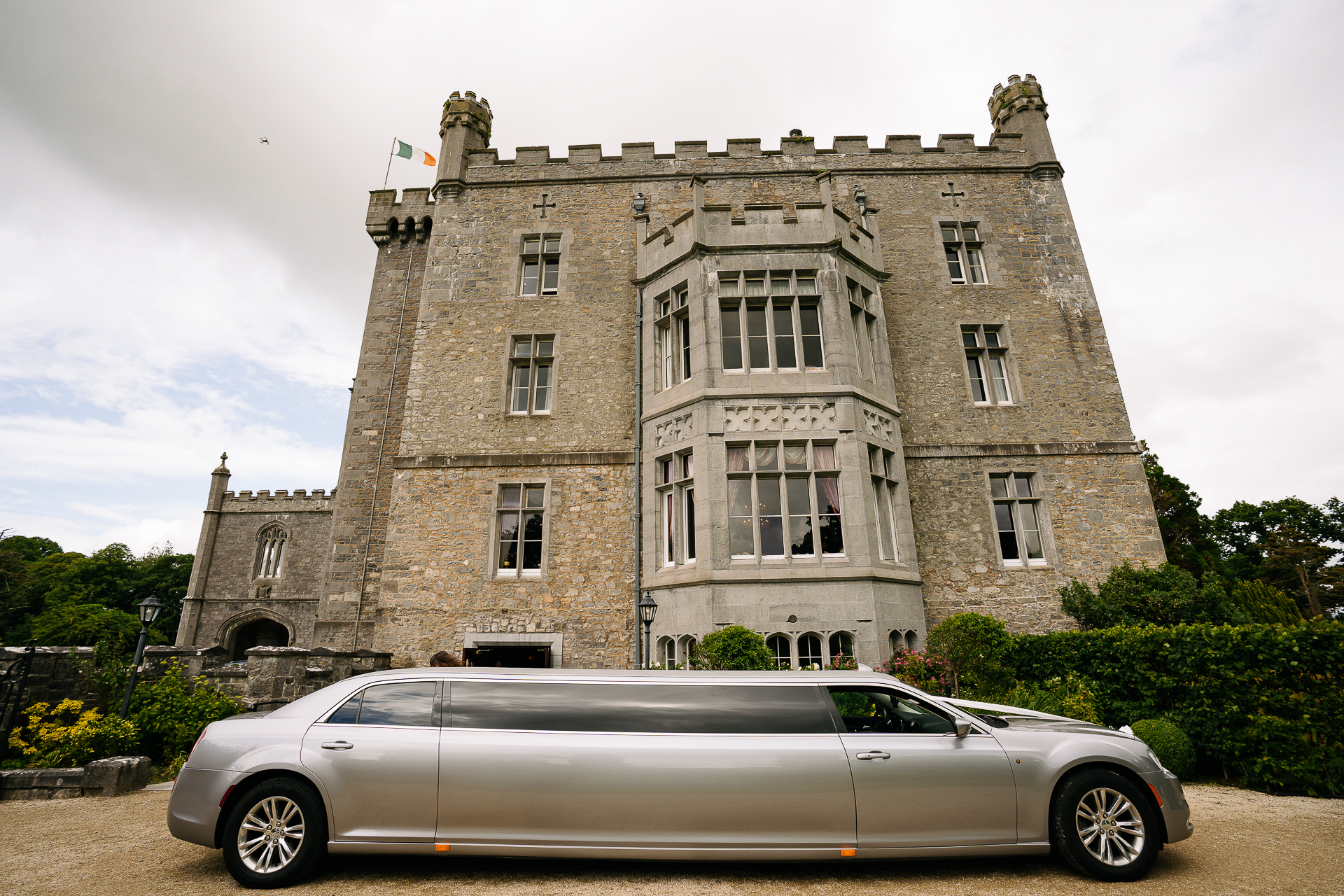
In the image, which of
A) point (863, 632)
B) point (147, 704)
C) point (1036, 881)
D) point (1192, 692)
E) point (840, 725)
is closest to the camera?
point (1036, 881)

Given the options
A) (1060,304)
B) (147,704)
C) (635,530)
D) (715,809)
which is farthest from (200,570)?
(1060,304)

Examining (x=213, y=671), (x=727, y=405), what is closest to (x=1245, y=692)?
(x=727, y=405)

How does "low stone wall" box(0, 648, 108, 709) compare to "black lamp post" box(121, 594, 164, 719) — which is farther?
"black lamp post" box(121, 594, 164, 719)

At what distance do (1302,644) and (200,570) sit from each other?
134 ft

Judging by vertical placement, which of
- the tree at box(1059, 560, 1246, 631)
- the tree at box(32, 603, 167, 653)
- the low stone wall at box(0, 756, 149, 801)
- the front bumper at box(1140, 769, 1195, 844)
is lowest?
the low stone wall at box(0, 756, 149, 801)

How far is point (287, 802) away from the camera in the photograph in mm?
4555

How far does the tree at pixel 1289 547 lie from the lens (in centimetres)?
3781

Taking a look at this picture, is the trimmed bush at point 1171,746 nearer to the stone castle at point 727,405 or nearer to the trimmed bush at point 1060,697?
the trimmed bush at point 1060,697

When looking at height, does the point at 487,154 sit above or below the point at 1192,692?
above

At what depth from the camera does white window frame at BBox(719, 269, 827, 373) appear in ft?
40.6

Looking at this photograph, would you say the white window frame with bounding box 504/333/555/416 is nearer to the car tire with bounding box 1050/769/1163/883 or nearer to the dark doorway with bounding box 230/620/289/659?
the car tire with bounding box 1050/769/1163/883

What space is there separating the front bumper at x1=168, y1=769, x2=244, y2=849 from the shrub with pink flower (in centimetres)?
868

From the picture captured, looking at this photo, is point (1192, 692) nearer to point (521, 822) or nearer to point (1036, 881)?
point (1036, 881)

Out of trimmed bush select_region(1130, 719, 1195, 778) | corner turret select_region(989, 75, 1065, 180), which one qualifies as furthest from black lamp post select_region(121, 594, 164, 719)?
corner turret select_region(989, 75, 1065, 180)
